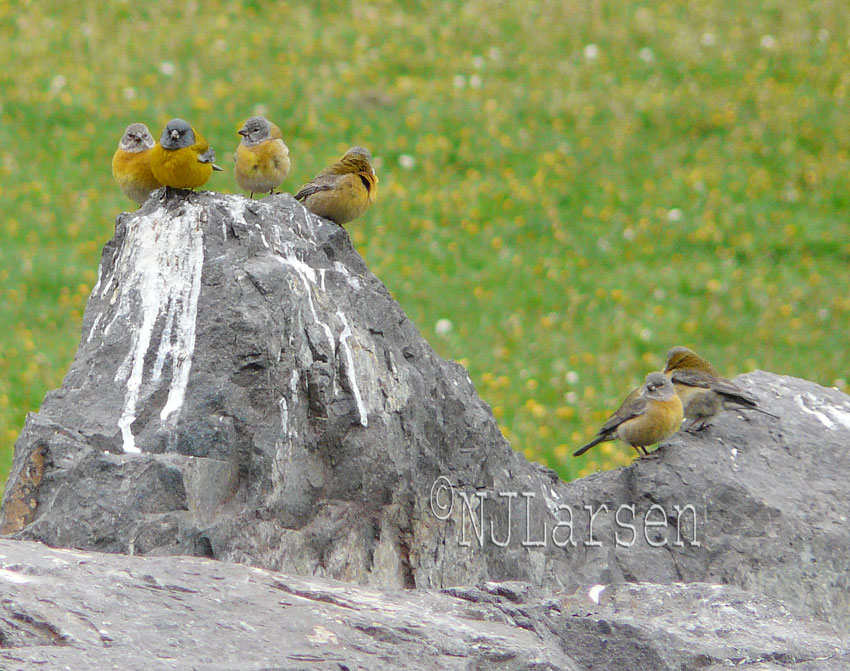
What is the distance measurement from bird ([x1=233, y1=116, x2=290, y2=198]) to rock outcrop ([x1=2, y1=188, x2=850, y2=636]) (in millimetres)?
945

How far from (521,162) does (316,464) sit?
10.7m

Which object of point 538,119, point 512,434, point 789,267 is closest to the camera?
point 512,434

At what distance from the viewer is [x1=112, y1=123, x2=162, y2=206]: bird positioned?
7.21 metres

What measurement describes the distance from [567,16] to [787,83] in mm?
3622

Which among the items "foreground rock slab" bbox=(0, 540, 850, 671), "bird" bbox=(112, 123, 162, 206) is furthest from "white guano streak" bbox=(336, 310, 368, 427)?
"bird" bbox=(112, 123, 162, 206)

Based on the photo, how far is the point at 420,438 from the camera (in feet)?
21.0

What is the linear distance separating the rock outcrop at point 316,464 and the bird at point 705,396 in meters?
0.52

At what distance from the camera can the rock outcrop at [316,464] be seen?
18.6 feet

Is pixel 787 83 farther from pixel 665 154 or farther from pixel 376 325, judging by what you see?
pixel 376 325

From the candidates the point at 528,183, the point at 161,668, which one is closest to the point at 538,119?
the point at 528,183

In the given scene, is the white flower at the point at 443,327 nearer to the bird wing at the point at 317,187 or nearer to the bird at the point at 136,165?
the bird wing at the point at 317,187

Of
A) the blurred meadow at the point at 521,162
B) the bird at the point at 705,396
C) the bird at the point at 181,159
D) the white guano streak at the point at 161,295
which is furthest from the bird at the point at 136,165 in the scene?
the blurred meadow at the point at 521,162

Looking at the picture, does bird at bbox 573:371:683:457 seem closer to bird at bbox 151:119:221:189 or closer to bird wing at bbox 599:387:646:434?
bird wing at bbox 599:387:646:434

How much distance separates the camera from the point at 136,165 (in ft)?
23.7
